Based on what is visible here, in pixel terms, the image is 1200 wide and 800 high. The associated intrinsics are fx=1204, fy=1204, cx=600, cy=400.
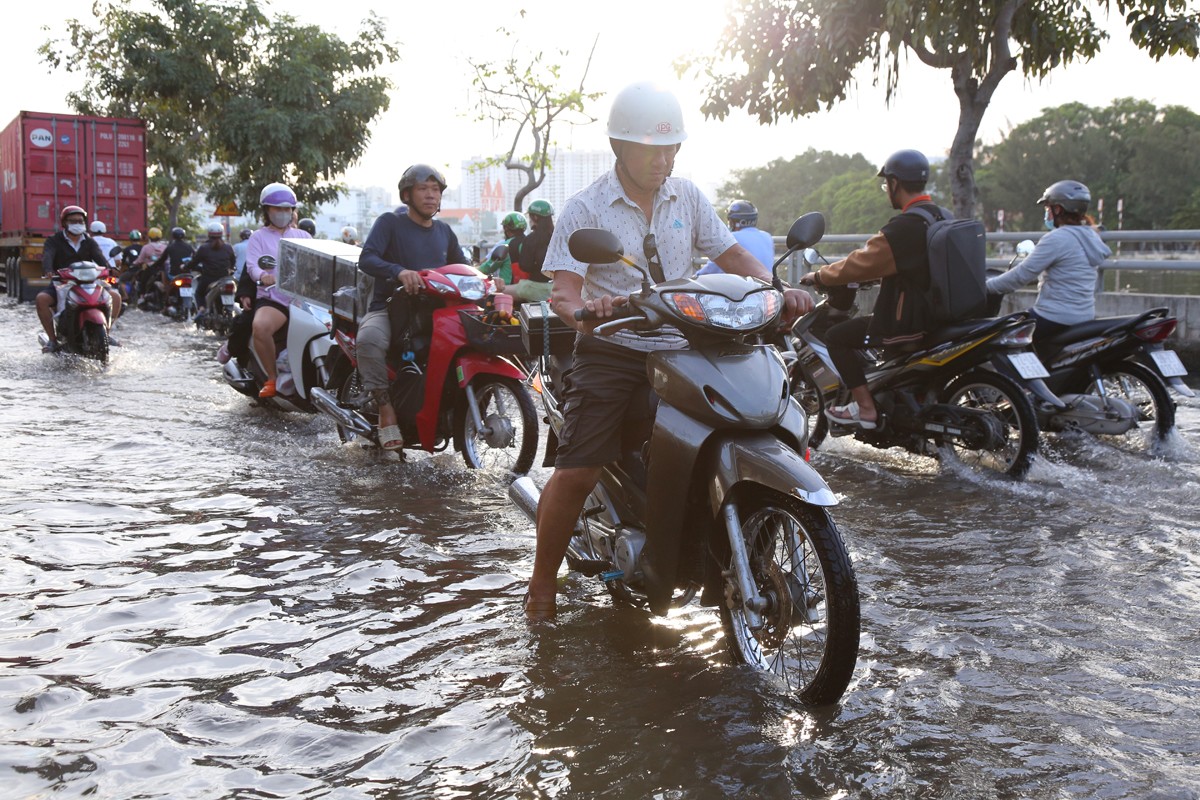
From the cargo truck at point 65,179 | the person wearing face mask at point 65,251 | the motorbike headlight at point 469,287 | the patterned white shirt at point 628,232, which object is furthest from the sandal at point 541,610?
the cargo truck at point 65,179

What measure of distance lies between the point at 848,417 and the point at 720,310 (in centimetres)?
409

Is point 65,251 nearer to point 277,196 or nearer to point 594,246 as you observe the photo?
point 277,196

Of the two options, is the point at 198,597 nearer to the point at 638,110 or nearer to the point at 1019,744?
the point at 638,110

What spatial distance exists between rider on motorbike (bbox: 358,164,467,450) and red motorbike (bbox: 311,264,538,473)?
4.2 inches

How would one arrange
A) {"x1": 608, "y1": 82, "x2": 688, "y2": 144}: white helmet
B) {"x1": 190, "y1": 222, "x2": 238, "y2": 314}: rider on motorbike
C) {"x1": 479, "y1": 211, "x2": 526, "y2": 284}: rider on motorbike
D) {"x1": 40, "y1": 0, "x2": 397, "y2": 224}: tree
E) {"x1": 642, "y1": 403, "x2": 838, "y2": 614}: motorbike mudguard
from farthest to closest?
{"x1": 40, "y1": 0, "x2": 397, "y2": 224}: tree → {"x1": 190, "y1": 222, "x2": 238, "y2": 314}: rider on motorbike → {"x1": 479, "y1": 211, "x2": 526, "y2": 284}: rider on motorbike → {"x1": 608, "y1": 82, "x2": 688, "y2": 144}: white helmet → {"x1": 642, "y1": 403, "x2": 838, "y2": 614}: motorbike mudguard

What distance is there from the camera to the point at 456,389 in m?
7.11

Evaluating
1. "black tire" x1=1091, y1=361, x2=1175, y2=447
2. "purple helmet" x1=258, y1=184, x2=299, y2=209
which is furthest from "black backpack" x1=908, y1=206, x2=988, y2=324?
"purple helmet" x1=258, y1=184, x2=299, y2=209

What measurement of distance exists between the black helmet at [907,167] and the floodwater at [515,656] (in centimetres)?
180

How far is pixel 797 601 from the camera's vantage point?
11.3 ft

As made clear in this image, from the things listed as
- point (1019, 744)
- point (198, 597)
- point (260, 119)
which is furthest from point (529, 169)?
point (1019, 744)

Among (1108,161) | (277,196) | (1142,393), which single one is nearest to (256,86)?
(277,196)

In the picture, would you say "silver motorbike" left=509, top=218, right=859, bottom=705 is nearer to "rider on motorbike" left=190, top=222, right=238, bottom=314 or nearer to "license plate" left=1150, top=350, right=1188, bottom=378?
"license plate" left=1150, top=350, right=1188, bottom=378

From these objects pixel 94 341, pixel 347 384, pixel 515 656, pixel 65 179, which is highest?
pixel 65 179

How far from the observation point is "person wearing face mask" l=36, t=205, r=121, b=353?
12.9 metres
